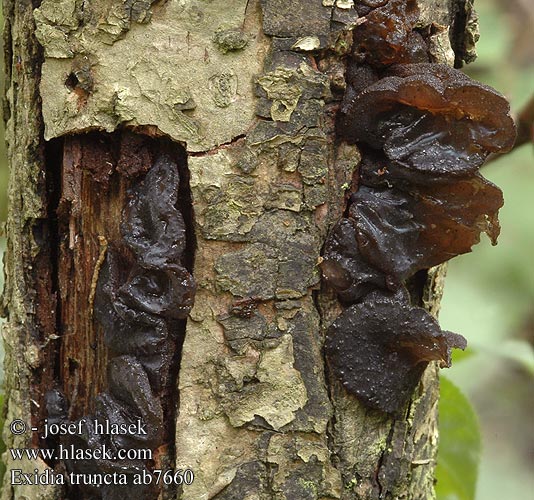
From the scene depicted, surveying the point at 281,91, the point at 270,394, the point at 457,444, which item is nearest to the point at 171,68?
the point at 281,91

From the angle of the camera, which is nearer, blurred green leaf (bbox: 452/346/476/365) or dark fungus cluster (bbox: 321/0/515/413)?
dark fungus cluster (bbox: 321/0/515/413)

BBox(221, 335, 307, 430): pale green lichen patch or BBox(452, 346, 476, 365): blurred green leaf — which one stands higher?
BBox(452, 346, 476, 365): blurred green leaf

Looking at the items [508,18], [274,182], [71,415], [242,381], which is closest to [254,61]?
[274,182]

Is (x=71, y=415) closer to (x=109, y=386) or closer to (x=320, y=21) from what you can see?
(x=109, y=386)

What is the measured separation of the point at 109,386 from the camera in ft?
5.65

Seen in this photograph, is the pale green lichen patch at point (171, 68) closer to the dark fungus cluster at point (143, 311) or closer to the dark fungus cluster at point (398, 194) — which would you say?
the dark fungus cluster at point (143, 311)

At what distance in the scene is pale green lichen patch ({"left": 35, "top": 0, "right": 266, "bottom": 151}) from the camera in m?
1.62

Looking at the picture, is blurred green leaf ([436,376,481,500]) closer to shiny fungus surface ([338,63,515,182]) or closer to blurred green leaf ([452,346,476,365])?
blurred green leaf ([452,346,476,365])

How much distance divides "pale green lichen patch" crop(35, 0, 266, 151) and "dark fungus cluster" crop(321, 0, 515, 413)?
Answer: 23cm

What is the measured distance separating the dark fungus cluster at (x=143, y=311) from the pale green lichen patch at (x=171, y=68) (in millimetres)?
104

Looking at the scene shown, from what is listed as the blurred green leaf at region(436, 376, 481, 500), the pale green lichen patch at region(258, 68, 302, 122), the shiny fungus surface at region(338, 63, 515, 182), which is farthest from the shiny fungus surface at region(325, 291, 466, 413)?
the blurred green leaf at region(436, 376, 481, 500)

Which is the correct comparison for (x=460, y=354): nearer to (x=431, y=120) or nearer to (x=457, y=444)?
(x=457, y=444)

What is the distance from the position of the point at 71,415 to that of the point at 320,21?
38.4 inches

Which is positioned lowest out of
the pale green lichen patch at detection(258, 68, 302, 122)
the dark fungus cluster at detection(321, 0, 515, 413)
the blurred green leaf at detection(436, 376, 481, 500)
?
the blurred green leaf at detection(436, 376, 481, 500)
